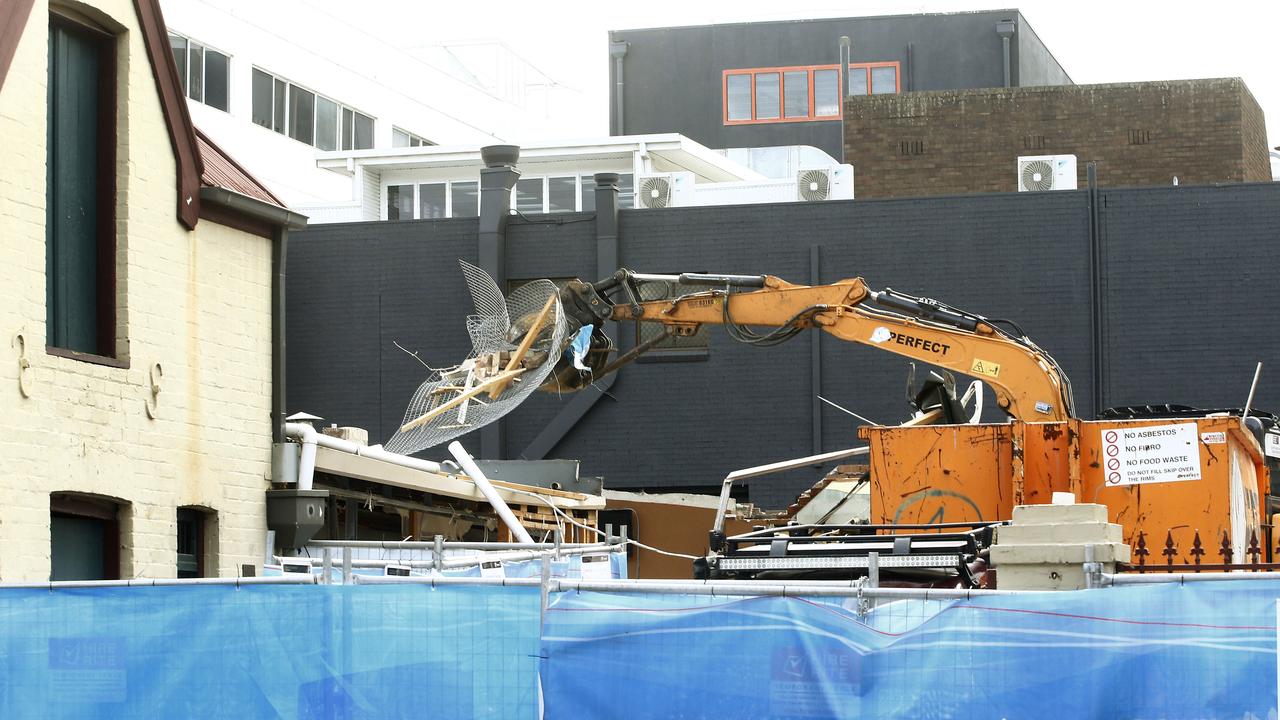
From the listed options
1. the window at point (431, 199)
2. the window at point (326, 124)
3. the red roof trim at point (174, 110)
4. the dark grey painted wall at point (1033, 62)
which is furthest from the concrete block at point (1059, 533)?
the window at point (326, 124)

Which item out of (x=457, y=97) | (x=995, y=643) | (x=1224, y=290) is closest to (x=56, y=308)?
(x=995, y=643)

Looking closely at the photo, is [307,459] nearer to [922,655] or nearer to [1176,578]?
[922,655]

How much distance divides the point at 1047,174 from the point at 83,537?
18.9m

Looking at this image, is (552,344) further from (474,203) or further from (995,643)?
(474,203)

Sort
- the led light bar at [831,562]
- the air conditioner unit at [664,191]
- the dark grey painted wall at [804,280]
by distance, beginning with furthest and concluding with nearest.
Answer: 1. the air conditioner unit at [664,191]
2. the dark grey painted wall at [804,280]
3. the led light bar at [831,562]

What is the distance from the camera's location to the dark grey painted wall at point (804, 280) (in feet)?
93.0

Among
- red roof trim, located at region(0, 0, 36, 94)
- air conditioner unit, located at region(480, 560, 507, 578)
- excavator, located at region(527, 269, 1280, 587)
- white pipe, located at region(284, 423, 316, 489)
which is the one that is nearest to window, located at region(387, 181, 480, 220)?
white pipe, located at region(284, 423, 316, 489)

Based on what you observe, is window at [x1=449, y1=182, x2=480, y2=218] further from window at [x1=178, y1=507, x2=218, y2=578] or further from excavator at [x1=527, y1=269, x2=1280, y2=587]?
excavator at [x1=527, y1=269, x2=1280, y2=587]

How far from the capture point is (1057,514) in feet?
30.5

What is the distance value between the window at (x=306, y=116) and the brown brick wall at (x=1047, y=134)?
18413mm

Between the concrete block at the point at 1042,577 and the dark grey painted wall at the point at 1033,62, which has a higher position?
the dark grey painted wall at the point at 1033,62

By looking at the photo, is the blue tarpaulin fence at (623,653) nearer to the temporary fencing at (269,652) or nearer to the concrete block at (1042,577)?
the temporary fencing at (269,652)

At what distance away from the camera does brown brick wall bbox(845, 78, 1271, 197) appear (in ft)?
112

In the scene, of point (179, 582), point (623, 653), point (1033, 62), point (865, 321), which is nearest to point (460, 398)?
point (865, 321)
